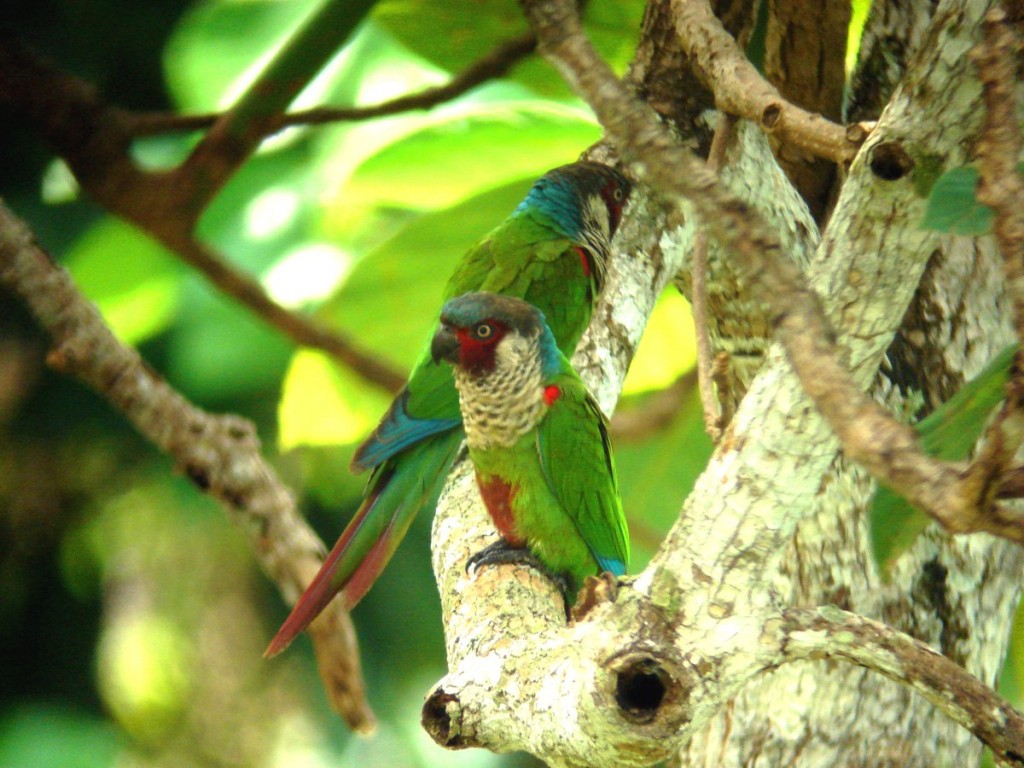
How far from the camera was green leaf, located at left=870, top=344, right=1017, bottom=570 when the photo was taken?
2.98 feet

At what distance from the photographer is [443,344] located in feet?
5.51

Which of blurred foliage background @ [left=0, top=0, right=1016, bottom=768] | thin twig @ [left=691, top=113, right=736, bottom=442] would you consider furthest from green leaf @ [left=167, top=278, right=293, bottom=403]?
thin twig @ [left=691, top=113, right=736, bottom=442]

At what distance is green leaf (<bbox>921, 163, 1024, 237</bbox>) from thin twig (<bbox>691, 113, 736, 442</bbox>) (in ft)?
1.07

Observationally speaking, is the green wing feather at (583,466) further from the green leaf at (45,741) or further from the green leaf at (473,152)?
the green leaf at (45,741)

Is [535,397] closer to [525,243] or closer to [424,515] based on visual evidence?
[525,243]

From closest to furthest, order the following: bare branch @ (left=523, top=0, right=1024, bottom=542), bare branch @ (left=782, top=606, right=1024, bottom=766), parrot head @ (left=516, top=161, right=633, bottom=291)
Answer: bare branch @ (left=523, top=0, right=1024, bottom=542), bare branch @ (left=782, top=606, right=1024, bottom=766), parrot head @ (left=516, top=161, right=633, bottom=291)

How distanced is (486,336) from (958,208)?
3.01ft

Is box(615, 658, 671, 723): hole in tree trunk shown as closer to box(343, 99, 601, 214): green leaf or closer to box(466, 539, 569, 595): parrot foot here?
box(466, 539, 569, 595): parrot foot

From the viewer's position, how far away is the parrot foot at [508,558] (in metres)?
1.55

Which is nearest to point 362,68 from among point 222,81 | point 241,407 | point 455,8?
point 222,81

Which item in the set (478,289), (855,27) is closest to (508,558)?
(478,289)

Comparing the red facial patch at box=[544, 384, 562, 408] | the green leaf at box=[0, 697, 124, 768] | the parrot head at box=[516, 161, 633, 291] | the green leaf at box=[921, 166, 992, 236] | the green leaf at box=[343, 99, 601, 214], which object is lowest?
the green leaf at box=[0, 697, 124, 768]

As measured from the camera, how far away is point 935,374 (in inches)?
62.3

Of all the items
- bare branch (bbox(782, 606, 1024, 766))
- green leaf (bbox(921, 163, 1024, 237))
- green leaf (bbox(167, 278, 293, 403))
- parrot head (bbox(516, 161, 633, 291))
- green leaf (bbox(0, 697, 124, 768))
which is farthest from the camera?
green leaf (bbox(0, 697, 124, 768))
